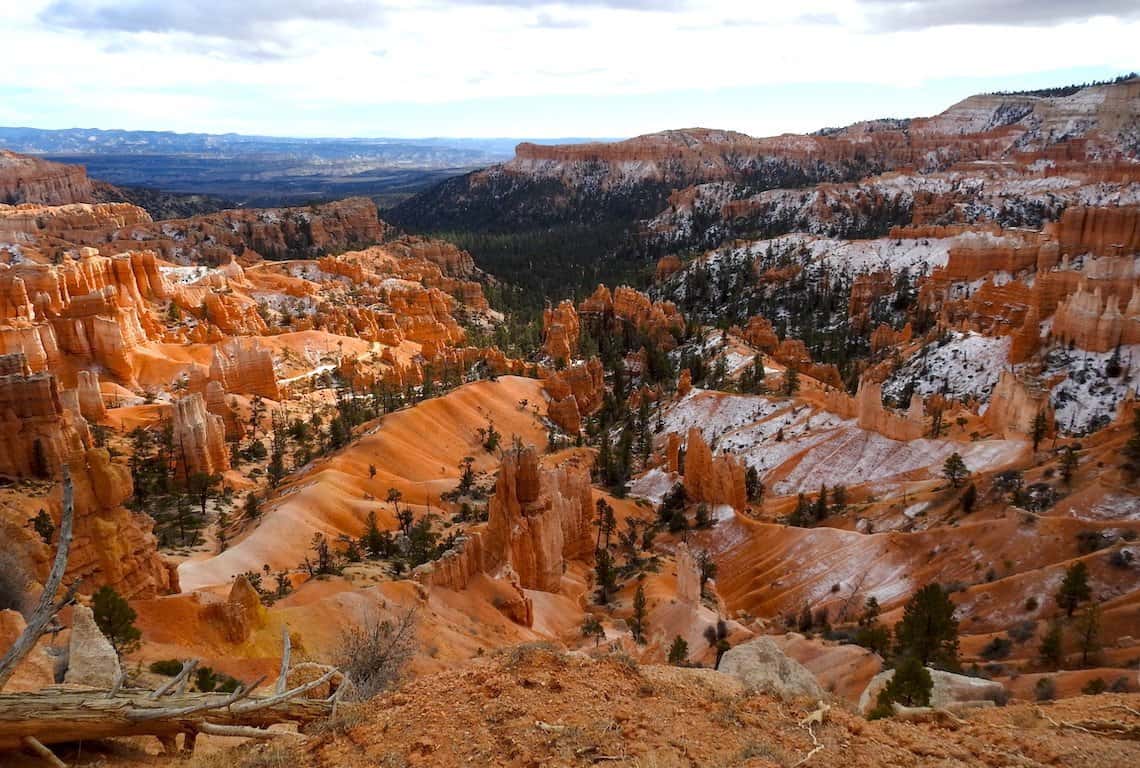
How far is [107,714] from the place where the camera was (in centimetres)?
Result: 589

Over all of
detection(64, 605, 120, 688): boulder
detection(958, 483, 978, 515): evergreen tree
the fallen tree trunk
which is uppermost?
the fallen tree trunk

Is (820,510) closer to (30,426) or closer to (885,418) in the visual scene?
(885,418)

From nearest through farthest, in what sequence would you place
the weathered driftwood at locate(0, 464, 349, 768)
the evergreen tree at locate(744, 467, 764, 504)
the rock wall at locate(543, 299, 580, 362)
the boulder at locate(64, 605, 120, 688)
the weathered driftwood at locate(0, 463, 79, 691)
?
the weathered driftwood at locate(0, 463, 79, 691)
the weathered driftwood at locate(0, 464, 349, 768)
the boulder at locate(64, 605, 120, 688)
the evergreen tree at locate(744, 467, 764, 504)
the rock wall at locate(543, 299, 580, 362)

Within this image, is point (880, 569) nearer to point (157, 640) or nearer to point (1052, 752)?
point (1052, 752)

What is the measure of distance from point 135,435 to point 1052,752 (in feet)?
144

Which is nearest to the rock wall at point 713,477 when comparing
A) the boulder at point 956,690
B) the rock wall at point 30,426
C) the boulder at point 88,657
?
the boulder at point 956,690

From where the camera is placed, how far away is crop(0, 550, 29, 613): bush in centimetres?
1466

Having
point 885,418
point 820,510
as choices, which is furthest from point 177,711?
point 885,418

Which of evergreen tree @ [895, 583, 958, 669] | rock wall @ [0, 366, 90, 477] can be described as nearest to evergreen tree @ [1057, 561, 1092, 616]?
evergreen tree @ [895, 583, 958, 669]

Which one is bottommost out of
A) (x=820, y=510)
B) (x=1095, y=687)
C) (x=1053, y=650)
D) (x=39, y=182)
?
(x=820, y=510)

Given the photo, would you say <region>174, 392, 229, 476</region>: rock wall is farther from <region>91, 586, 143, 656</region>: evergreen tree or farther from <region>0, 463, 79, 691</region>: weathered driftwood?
<region>0, 463, 79, 691</region>: weathered driftwood

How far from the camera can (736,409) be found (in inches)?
2044

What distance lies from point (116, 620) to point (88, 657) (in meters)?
5.42

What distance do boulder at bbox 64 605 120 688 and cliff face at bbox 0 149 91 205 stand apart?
568 feet
